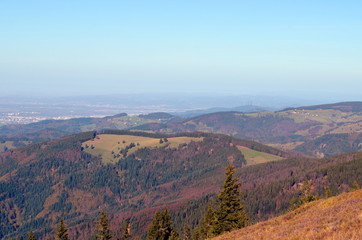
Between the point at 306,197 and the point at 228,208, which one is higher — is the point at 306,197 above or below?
below

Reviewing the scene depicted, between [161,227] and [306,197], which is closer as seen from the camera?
[161,227]

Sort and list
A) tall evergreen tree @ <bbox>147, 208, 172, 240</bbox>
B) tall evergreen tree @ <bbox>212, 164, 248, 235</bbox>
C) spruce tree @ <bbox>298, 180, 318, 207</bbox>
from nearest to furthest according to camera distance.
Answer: tall evergreen tree @ <bbox>212, 164, 248, 235</bbox> < tall evergreen tree @ <bbox>147, 208, 172, 240</bbox> < spruce tree @ <bbox>298, 180, 318, 207</bbox>

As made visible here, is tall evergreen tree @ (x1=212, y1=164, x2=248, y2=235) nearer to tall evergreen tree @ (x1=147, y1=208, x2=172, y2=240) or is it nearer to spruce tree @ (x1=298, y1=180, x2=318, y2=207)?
tall evergreen tree @ (x1=147, y1=208, x2=172, y2=240)

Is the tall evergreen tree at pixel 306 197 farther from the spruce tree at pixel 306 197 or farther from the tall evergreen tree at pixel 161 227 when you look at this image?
the tall evergreen tree at pixel 161 227

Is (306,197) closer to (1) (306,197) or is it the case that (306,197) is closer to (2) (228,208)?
(1) (306,197)

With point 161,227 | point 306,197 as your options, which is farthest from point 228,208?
point 306,197

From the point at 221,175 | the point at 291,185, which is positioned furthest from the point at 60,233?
the point at 221,175

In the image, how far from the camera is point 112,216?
147625 millimetres

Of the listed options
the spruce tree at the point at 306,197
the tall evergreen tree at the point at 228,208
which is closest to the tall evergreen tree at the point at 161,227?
the tall evergreen tree at the point at 228,208

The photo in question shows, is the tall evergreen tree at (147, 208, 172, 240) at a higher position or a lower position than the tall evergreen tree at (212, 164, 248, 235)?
lower

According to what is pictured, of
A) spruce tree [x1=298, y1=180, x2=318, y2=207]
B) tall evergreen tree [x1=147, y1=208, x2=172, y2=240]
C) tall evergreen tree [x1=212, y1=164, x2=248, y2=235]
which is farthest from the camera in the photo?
spruce tree [x1=298, y1=180, x2=318, y2=207]

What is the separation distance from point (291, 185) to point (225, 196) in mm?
100736

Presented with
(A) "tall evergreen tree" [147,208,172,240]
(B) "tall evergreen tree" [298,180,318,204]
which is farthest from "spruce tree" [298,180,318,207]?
(A) "tall evergreen tree" [147,208,172,240]

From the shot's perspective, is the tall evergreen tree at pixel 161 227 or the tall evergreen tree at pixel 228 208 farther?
the tall evergreen tree at pixel 161 227
